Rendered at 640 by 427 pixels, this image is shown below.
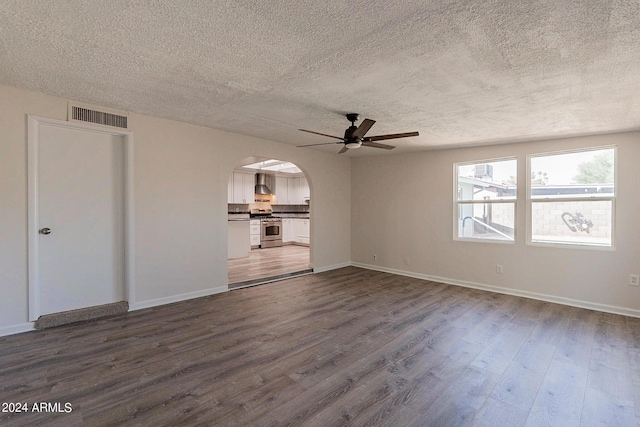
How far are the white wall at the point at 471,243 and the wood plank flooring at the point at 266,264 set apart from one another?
150 centimetres

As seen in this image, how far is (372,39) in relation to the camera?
1.98 m

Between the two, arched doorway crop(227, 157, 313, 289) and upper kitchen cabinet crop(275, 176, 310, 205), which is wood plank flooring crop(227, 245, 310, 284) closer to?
arched doorway crop(227, 157, 313, 289)

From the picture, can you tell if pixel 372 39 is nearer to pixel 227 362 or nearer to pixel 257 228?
pixel 227 362

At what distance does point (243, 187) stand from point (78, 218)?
5.81 metres

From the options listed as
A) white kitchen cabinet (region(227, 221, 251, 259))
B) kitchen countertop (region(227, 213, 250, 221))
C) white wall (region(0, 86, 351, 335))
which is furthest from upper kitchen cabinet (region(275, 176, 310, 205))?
white wall (region(0, 86, 351, 335))

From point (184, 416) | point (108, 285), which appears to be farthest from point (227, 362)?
point (108, 285)

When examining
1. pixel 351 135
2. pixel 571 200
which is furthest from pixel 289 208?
pixel 571 200

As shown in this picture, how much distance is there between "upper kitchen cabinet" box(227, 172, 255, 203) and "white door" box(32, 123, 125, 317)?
509 cm

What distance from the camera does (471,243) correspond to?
508 cm

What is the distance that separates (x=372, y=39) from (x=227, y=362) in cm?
274

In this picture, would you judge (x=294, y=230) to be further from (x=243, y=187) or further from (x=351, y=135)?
(x=351, y=135)

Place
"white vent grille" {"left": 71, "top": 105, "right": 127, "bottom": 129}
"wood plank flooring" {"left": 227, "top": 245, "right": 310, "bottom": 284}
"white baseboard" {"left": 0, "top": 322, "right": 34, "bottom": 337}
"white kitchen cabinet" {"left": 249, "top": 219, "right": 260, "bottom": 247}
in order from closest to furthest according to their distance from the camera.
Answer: "white baseboard" {"left": 0, "top": 322, "right": 34, "bottom": 337}, "white vent grille" {"left": 71, "top": 105, "right": 127, "bottom": 129}, "wood plank flooring" {"left": 227, "top": 245, "right": 310, "bottom": 284}, "white kitchen cabinet" {"left": 249, "top": 219, "right": 260, "bottom": 247}

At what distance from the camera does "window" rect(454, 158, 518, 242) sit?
15.6ft

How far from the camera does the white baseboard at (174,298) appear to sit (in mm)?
3785
